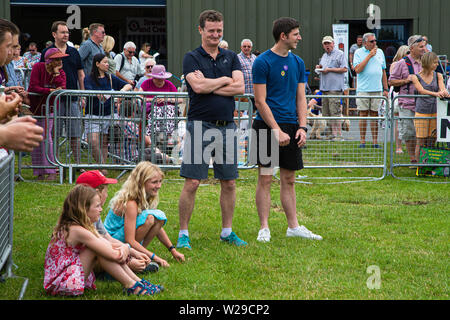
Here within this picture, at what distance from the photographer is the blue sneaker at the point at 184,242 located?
5805 mm

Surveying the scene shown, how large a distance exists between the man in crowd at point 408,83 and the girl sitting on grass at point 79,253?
741 centimetres

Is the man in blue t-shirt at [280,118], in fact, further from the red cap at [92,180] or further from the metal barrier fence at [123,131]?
the metal barrier fence at [123,131]

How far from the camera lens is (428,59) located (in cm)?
1024

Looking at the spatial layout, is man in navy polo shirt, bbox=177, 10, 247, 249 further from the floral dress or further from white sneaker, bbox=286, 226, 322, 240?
the floral dress

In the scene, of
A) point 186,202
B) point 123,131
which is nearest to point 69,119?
point 123,131

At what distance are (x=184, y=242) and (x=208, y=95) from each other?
140 centimetres

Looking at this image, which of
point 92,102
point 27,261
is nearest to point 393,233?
point 27,261

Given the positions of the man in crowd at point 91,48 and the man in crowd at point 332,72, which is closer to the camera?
the man in crowd at point 91,48

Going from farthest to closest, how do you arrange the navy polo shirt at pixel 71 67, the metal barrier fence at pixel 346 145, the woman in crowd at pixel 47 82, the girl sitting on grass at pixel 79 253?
the metal barrier fence at pixel 346 145, the navy polo shirt at pixel 71 67, the woman in crowd at pixel 47 82, the girl sitting on grass at pixel 79 253

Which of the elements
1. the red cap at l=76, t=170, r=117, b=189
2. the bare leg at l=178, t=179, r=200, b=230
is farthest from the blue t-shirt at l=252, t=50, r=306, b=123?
the red cap at l=76, t=170, r=117, b=189

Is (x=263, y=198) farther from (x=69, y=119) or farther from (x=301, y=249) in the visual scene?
(x=69, y=119)

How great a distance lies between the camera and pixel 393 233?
645 centimetres

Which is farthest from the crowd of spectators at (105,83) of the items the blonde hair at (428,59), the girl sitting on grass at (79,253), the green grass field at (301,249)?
the girl sitting on grass at (79,253)
